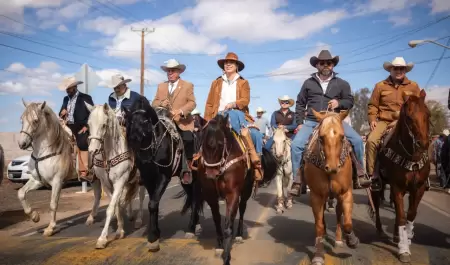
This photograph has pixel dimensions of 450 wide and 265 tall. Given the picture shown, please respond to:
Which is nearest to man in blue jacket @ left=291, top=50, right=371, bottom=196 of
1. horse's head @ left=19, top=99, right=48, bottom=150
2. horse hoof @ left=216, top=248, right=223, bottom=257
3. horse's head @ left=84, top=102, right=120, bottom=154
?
horse hoof @ left=216, top=248, right=223, bottom=257

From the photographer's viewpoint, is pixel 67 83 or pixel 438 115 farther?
pixel 438 115

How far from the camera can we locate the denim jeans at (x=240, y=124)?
270 inches

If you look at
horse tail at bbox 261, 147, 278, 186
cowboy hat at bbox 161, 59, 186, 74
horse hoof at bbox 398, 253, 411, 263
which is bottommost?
horse hoof at bbox 398, 253, 411, 263

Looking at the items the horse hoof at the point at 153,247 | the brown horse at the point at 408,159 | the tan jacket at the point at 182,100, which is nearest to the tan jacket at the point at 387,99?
the brown horse at the point at 408,159

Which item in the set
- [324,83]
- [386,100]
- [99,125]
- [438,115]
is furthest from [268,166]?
[438,115]

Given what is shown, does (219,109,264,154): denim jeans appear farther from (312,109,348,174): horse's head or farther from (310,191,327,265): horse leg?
(312,109,348,174): horse's head

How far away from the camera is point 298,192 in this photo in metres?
6.64

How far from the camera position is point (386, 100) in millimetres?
7625

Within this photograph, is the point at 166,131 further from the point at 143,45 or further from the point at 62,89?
the point at 143,45

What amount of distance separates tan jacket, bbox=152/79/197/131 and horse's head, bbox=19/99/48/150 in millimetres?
2325

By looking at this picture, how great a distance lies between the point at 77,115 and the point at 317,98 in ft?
18.1

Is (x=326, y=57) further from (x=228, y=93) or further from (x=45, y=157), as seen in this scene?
(x=45, y=157)

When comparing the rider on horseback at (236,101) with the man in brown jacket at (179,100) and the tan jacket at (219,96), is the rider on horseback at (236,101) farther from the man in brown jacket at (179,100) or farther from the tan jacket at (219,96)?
the man in brown jacket at (179,100)

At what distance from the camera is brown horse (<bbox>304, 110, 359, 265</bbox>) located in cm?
536
